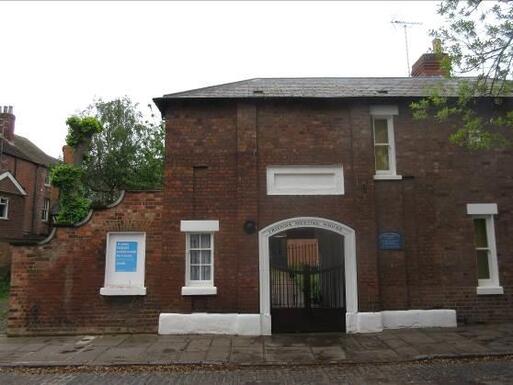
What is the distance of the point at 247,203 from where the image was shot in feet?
36.0

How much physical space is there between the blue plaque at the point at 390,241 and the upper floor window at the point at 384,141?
57.2 inches

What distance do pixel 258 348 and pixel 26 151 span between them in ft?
98.7

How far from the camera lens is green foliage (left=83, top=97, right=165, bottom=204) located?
20.6 metres

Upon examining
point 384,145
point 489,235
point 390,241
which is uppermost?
point 384,145

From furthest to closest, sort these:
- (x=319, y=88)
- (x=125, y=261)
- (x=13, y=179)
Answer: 1. (x=13, y=179)
2. (x=319, y=88)
3. (x=125, y=261)

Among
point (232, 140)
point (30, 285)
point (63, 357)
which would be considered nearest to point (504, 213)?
point (232, 140)

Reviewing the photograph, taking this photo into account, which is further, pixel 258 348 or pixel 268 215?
pixel 268 215

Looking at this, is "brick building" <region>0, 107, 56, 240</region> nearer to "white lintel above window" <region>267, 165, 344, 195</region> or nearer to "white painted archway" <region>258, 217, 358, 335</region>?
"white painted archway" <region>258, 217, 358, 335</region>

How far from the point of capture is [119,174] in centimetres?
2097

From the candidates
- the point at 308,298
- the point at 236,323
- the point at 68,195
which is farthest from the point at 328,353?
the point at 68,195

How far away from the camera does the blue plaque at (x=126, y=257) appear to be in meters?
10.9

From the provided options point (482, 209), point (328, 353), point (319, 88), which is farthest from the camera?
point (319, 88)

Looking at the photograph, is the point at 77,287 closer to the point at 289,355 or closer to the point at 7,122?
the point at 289,355

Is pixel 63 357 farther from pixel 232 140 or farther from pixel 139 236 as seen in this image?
pixel 232 140
